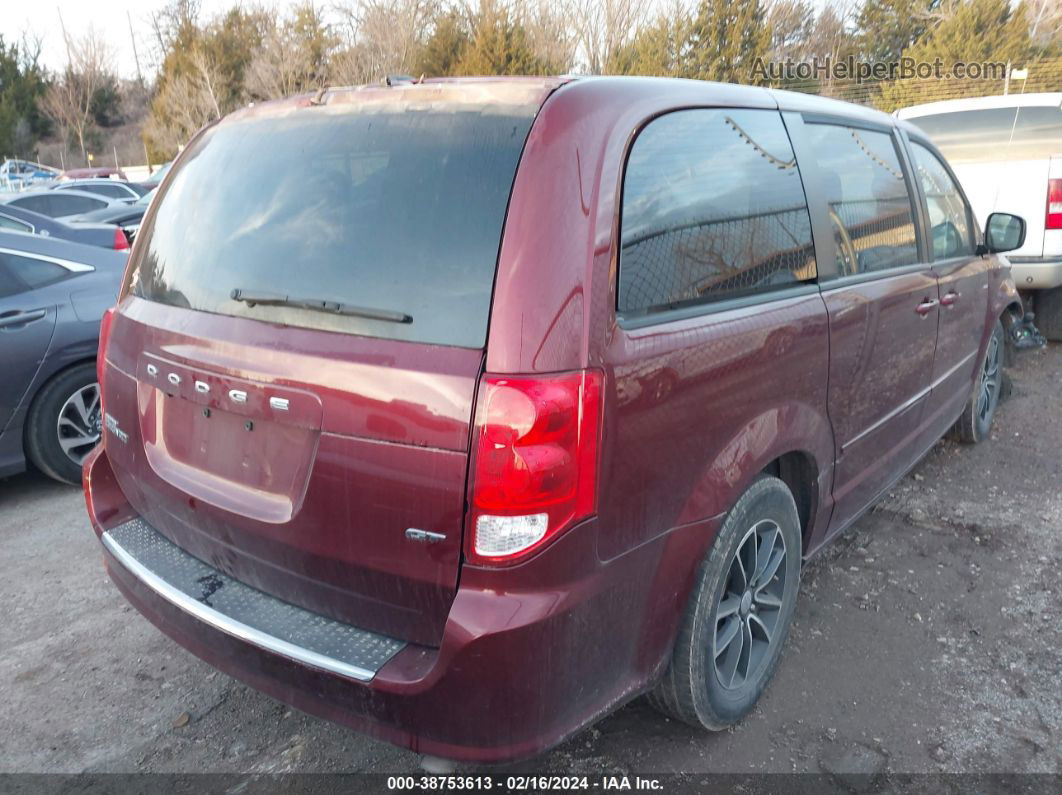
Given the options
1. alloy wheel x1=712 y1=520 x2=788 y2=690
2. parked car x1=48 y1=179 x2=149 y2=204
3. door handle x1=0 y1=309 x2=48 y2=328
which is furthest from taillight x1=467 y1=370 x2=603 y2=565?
parked car x1=48 y1=179 x2=149 y2=204

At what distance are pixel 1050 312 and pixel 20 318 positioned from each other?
754 centimetres

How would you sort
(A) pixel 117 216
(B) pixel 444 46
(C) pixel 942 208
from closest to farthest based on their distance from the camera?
(C) pixel 942 208
(A) pixel 117 216
(B) pixel 444 46

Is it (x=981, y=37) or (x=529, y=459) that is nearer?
(x=529, y=459)

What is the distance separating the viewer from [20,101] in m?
45.4

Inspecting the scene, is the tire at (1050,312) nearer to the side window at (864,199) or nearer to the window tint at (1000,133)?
the window tint at (1000,133)

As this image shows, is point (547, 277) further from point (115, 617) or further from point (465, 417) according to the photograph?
point (115, 617)

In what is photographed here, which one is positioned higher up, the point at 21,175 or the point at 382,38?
the point at 382,38

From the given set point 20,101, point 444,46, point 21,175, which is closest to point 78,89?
point 20,101

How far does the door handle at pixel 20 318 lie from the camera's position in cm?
434

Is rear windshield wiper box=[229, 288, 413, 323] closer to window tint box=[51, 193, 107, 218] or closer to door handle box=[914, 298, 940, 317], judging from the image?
door handle box=[914, 298, 940, 317]

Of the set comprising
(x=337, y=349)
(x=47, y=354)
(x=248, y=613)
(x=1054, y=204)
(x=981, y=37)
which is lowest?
(x=248, y=613)

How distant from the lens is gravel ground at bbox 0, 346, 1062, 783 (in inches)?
96.7

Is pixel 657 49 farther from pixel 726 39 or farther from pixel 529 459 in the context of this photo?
pixel 529 459

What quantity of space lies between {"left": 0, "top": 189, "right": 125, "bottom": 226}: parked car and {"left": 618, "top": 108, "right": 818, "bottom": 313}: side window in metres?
14.4
